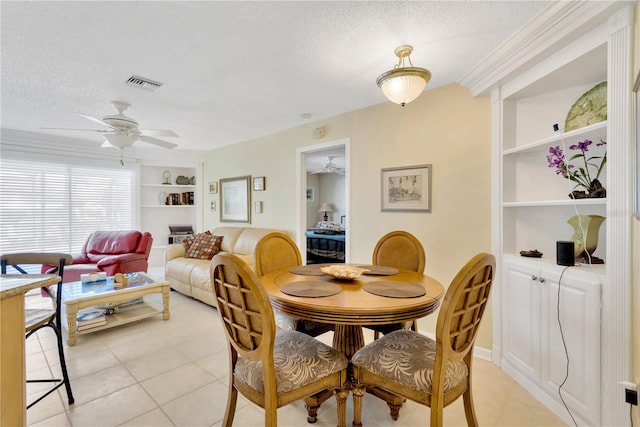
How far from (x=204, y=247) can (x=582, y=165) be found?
432cm

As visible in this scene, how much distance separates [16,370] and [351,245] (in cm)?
272

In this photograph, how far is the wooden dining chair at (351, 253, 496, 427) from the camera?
119cm

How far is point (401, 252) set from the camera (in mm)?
2373

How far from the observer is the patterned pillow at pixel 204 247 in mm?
4242

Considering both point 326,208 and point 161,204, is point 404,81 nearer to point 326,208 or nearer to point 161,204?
point 161,204

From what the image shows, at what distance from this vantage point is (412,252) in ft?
7.57

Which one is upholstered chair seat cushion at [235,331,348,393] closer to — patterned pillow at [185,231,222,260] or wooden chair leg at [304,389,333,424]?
wooden chair leg at [304,389,333,424]

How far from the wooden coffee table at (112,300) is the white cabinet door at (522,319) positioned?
10.9 ft

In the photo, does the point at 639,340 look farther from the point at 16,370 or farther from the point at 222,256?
the point at 16,370

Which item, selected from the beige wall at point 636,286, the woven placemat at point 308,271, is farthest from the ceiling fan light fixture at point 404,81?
the woven placemat at point 308,271

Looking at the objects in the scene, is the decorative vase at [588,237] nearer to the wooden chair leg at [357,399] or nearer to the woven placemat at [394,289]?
the woven placemat at [394,289]

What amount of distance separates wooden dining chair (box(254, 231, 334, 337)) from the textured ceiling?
1.38 m

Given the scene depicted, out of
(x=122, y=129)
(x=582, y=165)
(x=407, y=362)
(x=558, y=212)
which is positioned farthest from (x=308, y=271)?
(x=122, y=129)

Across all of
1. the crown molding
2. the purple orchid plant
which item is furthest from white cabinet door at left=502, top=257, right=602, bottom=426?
the crown molding
